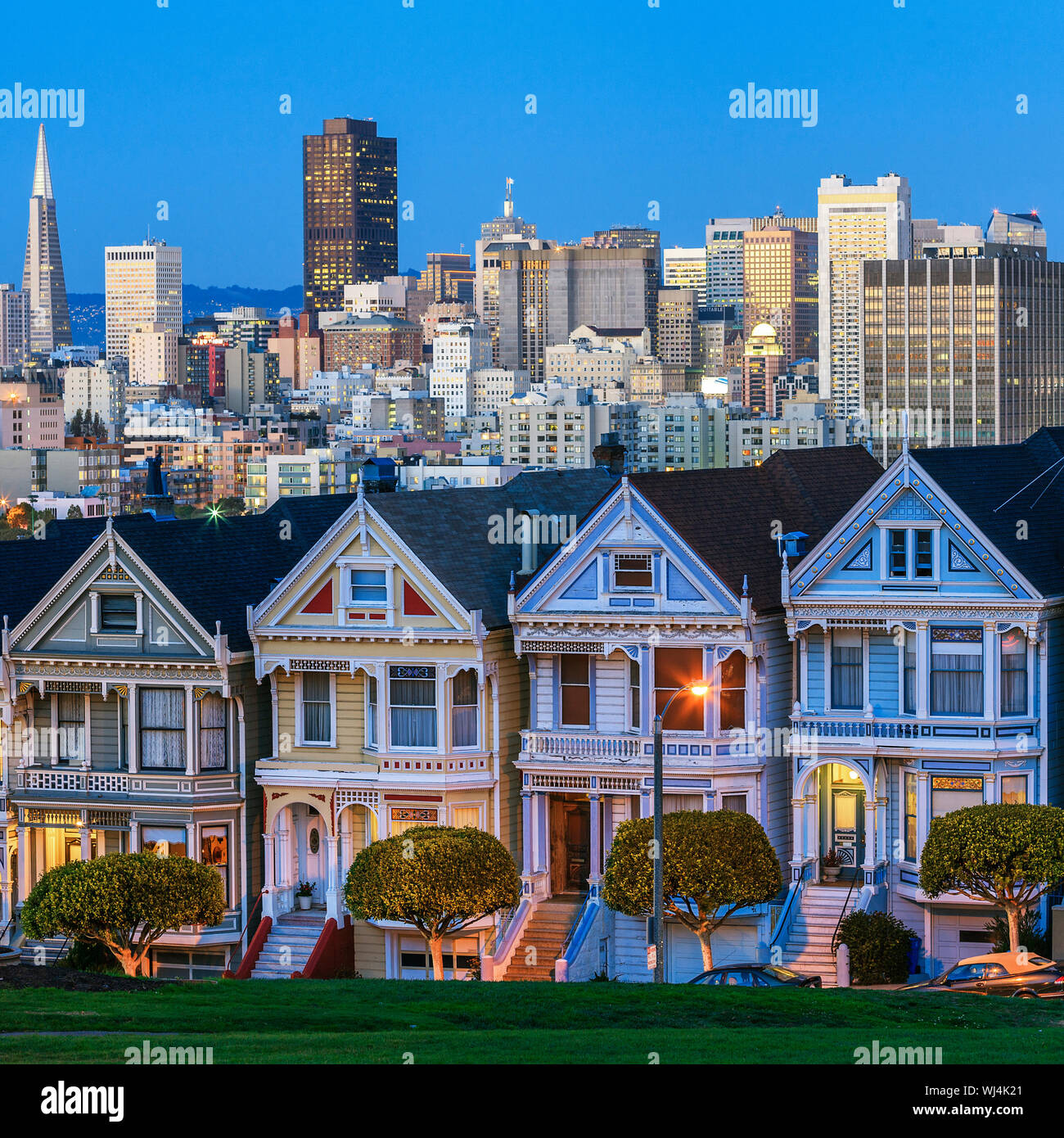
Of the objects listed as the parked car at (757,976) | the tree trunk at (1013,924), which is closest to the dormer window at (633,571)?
the parked car at (757,976)

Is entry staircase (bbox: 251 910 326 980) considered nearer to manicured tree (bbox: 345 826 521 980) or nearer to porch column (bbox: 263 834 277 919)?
porch column (bbox: 263 834 277 919)

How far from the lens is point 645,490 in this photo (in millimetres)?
40500

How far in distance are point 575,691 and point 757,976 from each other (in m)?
6.02

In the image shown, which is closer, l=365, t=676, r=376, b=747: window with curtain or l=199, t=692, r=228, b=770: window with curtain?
l=365, t=676, r=376, b=747: window with curtain

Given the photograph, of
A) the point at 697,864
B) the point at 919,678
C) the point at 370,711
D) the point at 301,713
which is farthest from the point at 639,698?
the point at 301,713

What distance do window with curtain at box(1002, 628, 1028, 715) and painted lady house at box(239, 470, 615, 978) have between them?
8.38 metres

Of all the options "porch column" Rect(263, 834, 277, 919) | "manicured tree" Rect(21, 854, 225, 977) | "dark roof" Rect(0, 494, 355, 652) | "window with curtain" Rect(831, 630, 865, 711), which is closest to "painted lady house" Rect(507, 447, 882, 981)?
"window with curtain" Rect(831, 630, 865, 711)

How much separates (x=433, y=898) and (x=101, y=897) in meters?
5.46

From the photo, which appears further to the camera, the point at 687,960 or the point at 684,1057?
the point at 687,960

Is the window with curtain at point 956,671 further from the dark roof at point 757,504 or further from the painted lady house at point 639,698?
the dark roof at point 757,504

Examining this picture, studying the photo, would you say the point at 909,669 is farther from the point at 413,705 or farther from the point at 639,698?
the point at 413,705

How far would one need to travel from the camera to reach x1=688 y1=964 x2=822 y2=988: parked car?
3762 cm
